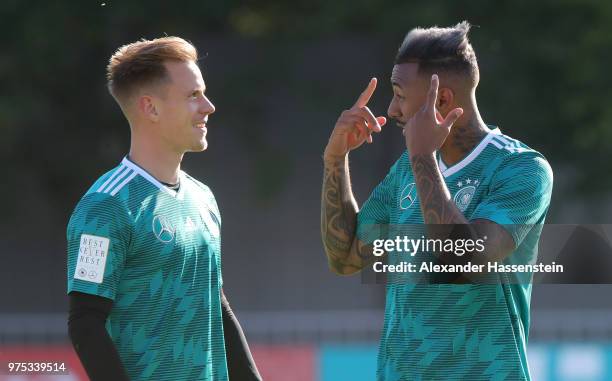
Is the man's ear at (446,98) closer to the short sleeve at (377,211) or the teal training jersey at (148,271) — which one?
the short sleeve at (377,211)

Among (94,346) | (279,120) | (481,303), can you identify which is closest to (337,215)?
(481,303)

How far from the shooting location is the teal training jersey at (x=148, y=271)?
3768mm

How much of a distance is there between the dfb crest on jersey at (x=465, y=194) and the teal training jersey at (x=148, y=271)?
89cm

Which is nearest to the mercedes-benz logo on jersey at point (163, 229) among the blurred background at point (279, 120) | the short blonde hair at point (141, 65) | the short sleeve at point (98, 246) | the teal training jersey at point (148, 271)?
the teal training jersey at point (148, 271)

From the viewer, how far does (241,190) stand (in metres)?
16.7

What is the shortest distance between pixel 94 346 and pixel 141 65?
1.10 meters

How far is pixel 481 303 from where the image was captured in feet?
13.2

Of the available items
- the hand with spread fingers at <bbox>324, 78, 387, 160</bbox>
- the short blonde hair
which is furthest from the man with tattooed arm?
the short blonde hair

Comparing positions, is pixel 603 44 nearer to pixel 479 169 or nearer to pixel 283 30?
pixel 283 30

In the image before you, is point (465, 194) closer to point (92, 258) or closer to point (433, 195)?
point (433, 195)

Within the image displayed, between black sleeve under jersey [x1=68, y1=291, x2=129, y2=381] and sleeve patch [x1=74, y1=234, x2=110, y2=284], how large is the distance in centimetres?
9

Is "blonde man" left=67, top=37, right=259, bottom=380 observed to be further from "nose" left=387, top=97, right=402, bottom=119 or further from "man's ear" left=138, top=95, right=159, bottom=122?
"nose" left=387, top=97, right=402, bottom=119

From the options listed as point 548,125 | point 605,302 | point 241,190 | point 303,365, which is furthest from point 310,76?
point 303,365

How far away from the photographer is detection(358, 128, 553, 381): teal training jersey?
3.97 metres
